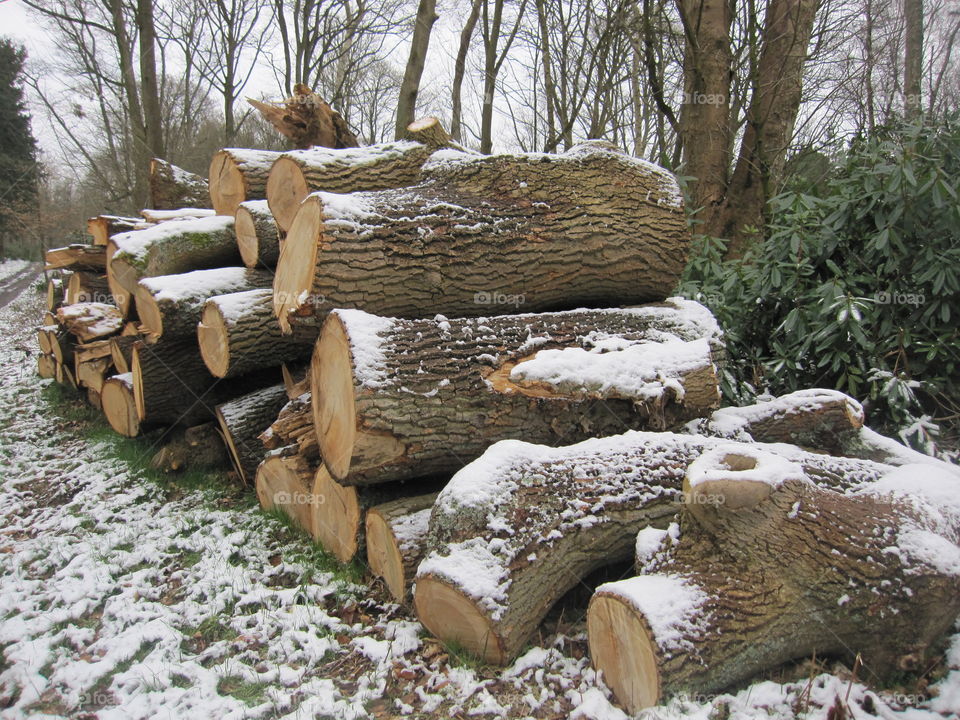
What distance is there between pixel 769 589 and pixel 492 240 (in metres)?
2.28

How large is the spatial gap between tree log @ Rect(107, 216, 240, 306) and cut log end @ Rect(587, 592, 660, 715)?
155 inches

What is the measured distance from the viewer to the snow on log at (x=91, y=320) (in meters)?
5.11

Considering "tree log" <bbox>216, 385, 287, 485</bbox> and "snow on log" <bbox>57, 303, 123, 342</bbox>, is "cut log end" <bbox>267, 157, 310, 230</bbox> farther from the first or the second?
"snow on log" <bbox>57, 303, 123, 342</bbox>

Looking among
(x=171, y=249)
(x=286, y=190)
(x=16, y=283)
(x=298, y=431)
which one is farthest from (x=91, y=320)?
(x=16, y=283)

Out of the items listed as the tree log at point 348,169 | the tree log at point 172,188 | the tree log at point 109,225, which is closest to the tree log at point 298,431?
the tree log at point 348,169

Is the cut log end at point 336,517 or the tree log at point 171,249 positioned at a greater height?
the tree log at point 171,249

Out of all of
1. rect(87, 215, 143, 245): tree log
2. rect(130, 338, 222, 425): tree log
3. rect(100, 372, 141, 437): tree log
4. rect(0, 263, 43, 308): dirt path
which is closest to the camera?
rect(130, 338, 222, 425): tree log

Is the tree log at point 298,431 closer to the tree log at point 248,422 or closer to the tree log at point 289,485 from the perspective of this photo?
the tree log at point 289,485

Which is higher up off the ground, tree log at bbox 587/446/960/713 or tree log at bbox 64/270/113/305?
tree log at bbox 64/270/113/305

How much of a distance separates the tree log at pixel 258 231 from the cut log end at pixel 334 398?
1.34 meters

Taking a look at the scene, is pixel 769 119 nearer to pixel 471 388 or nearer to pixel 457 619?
pixel 471 388

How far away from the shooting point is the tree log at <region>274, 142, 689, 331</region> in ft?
10.3

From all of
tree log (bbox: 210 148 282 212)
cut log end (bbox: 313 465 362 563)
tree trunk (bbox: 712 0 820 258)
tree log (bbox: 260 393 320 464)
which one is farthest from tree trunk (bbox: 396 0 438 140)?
cut log end (bbox: 313 465 362 563)

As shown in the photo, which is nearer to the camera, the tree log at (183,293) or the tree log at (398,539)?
the tree log at (398,539)
